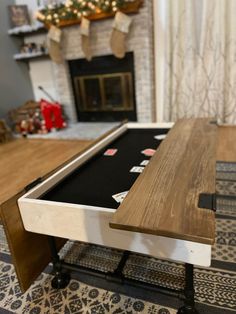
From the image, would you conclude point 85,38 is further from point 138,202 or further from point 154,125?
point 138,202

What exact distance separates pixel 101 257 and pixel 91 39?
3513 millimetres

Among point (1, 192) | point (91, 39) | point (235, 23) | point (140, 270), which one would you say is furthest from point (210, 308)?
point (91, 39)

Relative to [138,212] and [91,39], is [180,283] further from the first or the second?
[91,39]

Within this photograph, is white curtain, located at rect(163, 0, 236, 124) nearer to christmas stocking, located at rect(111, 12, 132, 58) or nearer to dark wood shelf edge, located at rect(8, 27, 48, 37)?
christmas stocking, located at rect(111, 12, 132, 58)

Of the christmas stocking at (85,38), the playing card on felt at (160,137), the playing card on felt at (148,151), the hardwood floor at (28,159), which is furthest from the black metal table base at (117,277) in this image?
the christmas stocking at (85,38)

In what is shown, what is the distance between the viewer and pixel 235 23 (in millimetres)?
3145

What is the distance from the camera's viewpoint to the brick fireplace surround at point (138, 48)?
361cm

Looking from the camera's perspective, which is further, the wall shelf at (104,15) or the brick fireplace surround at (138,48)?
the brick fireplace surround at (138,48)

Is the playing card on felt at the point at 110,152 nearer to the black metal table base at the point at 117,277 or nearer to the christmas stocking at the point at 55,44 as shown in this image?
the black metal table base at the point at 117,277

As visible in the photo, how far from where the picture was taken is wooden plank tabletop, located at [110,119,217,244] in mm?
776

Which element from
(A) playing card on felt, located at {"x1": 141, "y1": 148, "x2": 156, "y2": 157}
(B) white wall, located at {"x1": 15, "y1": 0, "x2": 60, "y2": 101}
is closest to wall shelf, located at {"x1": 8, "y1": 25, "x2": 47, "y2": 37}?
(B) white wall, located at {"x1": 15, "y1": 0, "x2": 60, "y2": 101}

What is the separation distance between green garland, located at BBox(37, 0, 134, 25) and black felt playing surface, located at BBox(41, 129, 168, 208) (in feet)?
8.56

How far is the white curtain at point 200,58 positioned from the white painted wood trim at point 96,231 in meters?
3.06

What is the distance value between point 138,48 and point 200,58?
0.94 m
